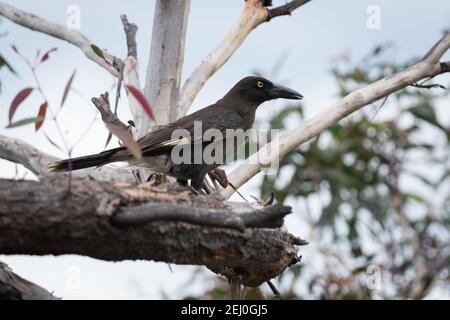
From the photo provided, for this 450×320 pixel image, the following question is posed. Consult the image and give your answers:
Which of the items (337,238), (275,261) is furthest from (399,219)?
(275,261)

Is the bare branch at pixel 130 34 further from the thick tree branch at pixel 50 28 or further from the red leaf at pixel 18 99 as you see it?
the red leaf at pixel 18 99

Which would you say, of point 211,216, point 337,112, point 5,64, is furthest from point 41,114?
point 337,112

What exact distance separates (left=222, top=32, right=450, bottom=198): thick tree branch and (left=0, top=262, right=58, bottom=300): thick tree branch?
210 centimetres

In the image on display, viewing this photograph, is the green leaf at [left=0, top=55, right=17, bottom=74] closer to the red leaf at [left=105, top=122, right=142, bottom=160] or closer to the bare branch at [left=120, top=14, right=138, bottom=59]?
the bare branch at [left=120, top=14, right=138, bottom=59]

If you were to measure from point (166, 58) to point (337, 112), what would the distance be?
1.26 metres

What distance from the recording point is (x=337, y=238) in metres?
7.88

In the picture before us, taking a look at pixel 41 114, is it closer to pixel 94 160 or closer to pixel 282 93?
pixel 94 160

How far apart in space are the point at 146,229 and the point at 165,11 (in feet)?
9.78

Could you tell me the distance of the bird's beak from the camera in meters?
5.61

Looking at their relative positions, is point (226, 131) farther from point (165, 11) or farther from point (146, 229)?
point (146, 229)

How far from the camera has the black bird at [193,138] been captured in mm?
4559

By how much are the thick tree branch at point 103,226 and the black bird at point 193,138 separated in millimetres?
1216

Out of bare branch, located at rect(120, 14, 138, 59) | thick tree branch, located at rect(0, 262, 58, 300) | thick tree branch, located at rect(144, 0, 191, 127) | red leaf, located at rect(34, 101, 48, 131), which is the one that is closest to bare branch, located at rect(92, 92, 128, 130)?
thick tree branch, located at rect(144, 0, 191, 127)
